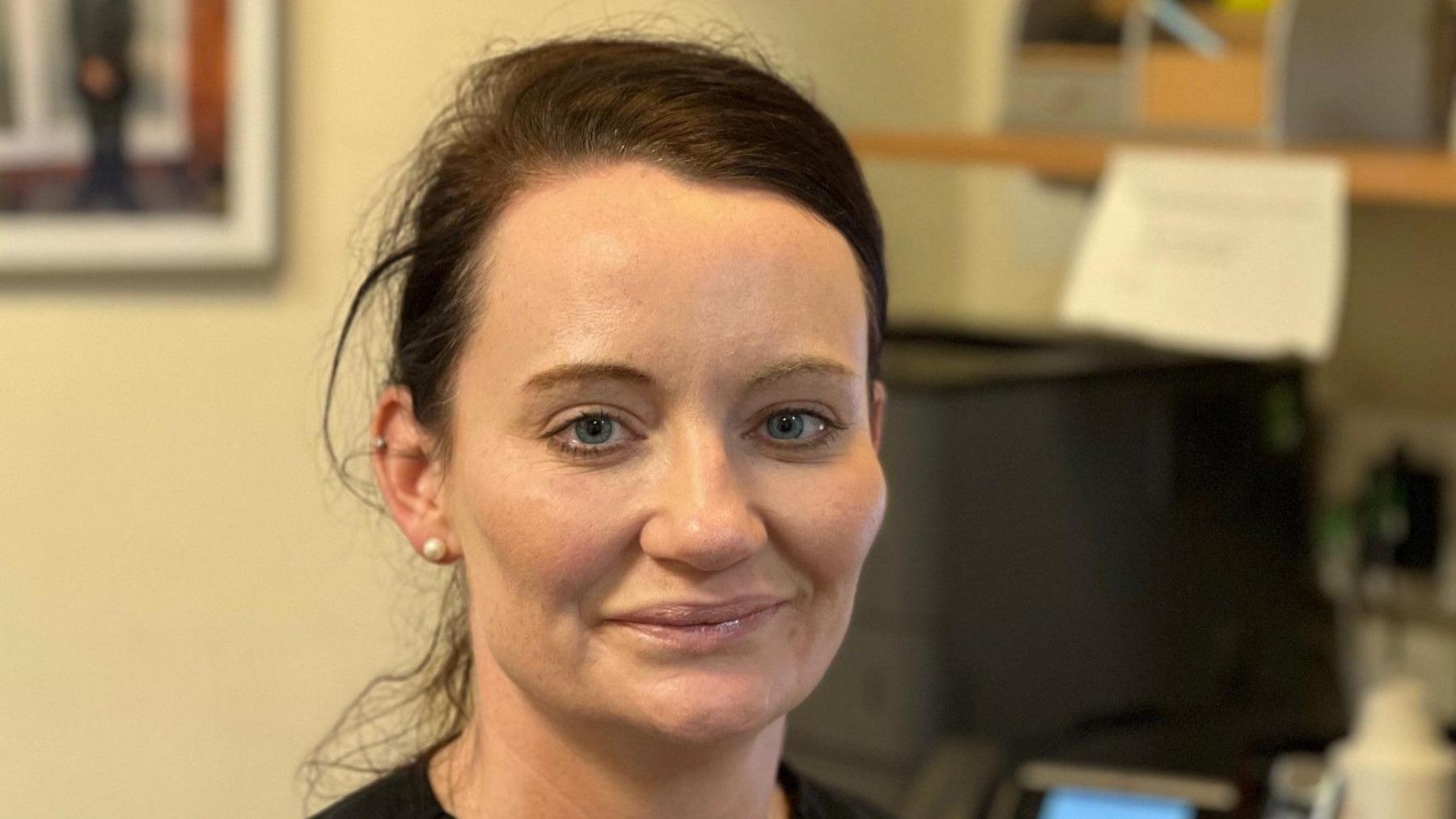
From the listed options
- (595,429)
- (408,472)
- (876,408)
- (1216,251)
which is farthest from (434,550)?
(1216,251)

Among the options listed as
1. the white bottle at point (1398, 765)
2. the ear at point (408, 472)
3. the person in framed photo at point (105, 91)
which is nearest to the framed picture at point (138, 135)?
the person in framed photo at point (105, 91)

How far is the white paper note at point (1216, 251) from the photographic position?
1.41 metres

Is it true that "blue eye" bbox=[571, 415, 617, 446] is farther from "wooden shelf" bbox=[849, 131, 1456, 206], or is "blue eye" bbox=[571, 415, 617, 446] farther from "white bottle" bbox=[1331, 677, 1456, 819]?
"white bottle" bbox=[1331, 677, 1456, 819]

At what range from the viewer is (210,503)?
152cm

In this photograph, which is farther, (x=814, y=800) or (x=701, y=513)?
(x=814, y=800)

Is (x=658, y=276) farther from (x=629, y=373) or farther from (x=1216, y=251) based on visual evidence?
(x=1216, y=251)

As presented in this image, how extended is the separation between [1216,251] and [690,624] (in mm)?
845

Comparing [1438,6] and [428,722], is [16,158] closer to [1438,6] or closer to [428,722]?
[428,722]

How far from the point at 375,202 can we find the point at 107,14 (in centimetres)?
34

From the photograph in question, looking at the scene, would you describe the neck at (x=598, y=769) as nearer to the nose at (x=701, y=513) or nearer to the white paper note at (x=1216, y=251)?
the nose at (x=701, y=513)

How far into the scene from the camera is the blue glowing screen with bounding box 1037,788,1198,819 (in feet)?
4.75

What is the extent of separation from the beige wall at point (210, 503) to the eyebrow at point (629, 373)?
0.60 meters

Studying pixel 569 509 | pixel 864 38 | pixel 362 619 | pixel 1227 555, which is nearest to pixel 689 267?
pixel 569 509

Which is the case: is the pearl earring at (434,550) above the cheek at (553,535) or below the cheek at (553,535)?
below
